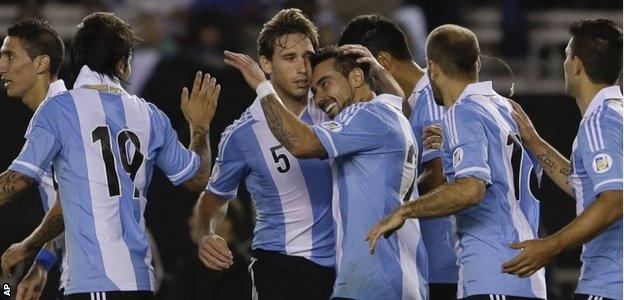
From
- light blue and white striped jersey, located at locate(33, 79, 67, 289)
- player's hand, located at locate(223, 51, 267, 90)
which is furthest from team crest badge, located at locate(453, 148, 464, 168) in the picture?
light blue and white striped jersey, located at locate(33, 79, 67, 289)

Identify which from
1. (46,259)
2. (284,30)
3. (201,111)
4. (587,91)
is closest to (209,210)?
(201,111)

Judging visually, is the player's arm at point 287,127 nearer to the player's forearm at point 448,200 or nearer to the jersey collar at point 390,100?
the jersey collar at point 390,100

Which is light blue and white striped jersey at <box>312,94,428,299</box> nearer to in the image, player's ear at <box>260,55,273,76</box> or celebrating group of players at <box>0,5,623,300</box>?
celebrating group of players at <box>0,5,623,300</box>

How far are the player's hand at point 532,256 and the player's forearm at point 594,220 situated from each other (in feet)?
0.24

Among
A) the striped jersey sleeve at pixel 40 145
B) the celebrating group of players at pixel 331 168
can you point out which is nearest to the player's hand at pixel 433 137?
the celebrating group of players at pixel 331 168

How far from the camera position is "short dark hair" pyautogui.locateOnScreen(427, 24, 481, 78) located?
7.54m

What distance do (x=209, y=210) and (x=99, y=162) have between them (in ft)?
4.06

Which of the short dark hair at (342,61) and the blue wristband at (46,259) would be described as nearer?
the short dark hair at (342,61)

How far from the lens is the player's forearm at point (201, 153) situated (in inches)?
313

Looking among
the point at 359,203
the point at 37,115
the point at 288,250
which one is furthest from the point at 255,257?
the point at 37,115

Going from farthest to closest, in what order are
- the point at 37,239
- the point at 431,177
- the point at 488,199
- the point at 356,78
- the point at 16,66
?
the point at 431,177, the point at 16,66, the point at 356,78, the point at 37,239, the point at 488,199

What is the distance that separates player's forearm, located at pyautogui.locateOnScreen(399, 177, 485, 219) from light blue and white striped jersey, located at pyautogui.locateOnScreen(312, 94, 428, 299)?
0.50 metres

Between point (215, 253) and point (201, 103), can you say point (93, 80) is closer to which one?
point (201, 103)

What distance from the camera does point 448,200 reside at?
7.00m
